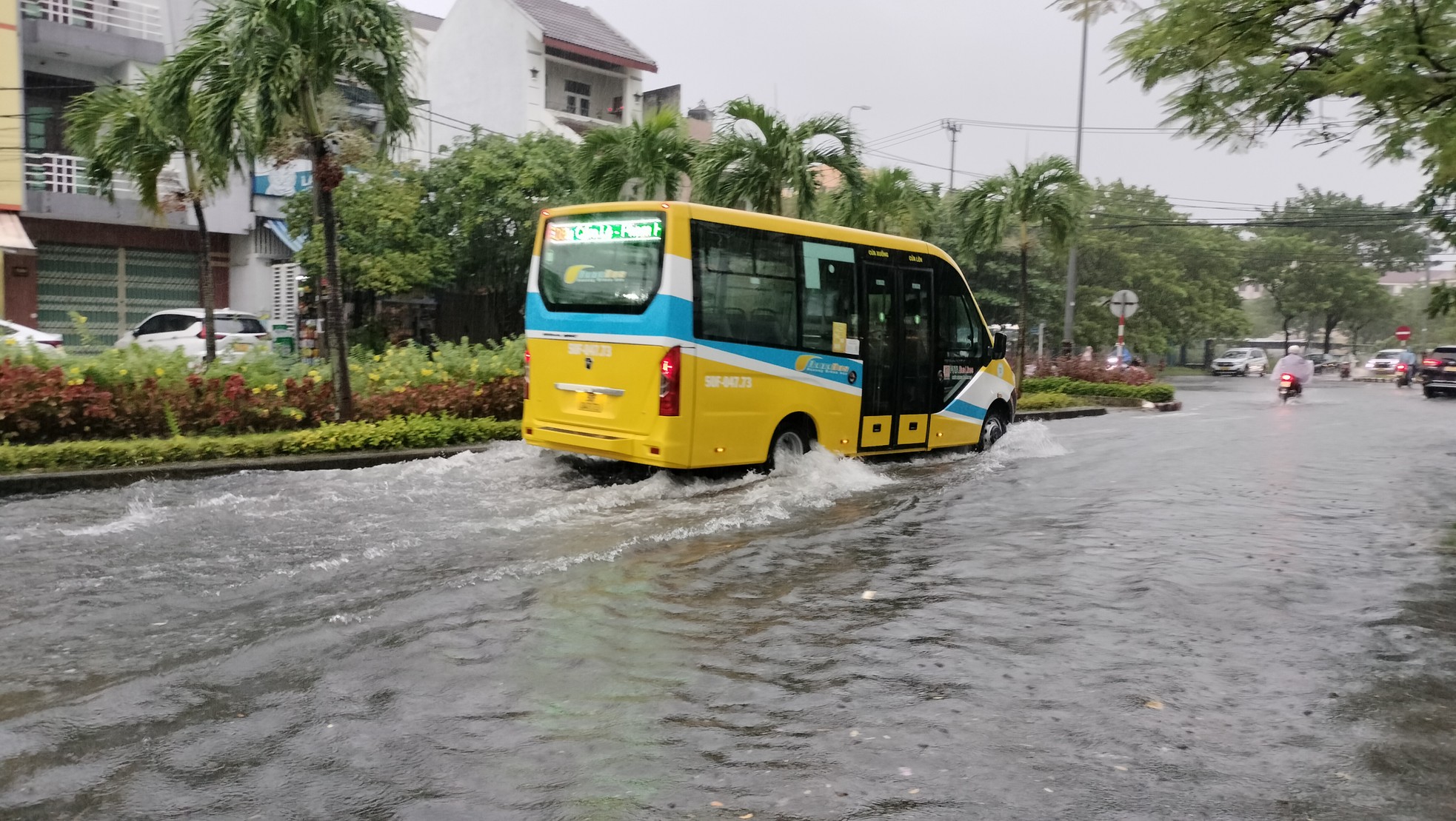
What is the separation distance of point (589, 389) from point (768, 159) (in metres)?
9.44

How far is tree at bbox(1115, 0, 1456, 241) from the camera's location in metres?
6.66

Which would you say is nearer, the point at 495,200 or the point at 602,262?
the point at 602,262

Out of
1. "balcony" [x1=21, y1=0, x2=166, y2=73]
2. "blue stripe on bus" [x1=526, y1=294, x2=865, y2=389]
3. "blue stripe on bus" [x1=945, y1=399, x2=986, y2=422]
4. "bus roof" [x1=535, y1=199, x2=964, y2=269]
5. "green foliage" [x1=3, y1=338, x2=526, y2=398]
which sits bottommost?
"blue stripe on bus" [x1=945, y1=399, x2=986, y2=422]

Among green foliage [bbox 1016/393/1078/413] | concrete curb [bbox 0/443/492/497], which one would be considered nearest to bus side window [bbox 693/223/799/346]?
concrete curb [bbox 0/443/492/497]

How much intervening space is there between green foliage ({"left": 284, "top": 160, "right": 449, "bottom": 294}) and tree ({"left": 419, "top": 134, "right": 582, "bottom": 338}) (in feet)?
1.63

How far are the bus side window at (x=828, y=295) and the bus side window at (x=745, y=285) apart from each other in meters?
0.21

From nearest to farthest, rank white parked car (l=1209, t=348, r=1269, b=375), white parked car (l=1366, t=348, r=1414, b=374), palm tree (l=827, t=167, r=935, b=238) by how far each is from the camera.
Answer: palm tree (l=827, t=167, r=935, b=238)
white parked car (l=1366, t=348, r=1414, b=374)
white parked car (l=1209, t=348, r=1269, b=375)

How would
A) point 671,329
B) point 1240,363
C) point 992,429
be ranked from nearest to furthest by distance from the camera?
point 671,329
point 992,429
point 1240,363

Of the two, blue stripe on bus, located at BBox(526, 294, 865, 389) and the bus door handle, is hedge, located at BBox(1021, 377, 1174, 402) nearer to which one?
blue stripe on bus, located at BBox(526, 294, 865, 389)

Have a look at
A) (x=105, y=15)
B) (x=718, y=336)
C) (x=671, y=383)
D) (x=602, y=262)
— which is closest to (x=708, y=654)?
(x=671, y=383)

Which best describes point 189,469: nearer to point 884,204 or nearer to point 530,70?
point 884,204

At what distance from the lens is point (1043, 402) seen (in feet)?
80.6

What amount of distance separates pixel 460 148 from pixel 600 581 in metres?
22.4

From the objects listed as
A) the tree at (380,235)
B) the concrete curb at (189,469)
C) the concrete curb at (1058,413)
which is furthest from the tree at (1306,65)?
the tree at (380,235)
